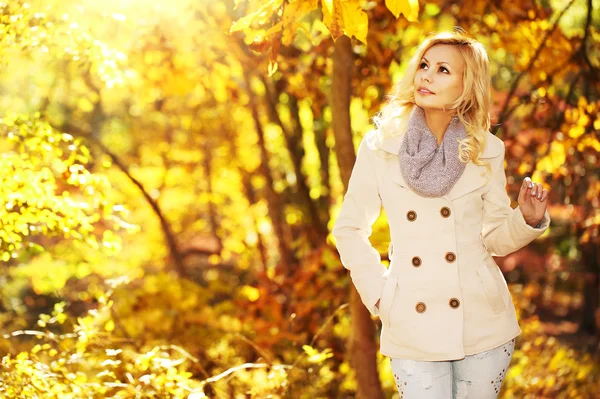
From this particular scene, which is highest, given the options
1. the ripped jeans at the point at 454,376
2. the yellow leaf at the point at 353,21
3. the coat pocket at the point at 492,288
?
the yellow leaf at the point at 353,21

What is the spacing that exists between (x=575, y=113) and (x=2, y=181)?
3.08 meters

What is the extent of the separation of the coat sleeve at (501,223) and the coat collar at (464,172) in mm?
38

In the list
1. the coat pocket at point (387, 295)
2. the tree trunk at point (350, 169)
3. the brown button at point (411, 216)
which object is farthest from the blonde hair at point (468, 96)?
the tree trunk at point (350, 169)

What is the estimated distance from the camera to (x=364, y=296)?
8.41ft

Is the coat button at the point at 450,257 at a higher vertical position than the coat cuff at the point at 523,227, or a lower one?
lower

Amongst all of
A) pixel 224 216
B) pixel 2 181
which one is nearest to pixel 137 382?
pixel 2 181

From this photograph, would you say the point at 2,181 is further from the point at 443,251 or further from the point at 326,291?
the point at 326,291

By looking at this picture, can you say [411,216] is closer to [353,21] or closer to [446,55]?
[446,55]

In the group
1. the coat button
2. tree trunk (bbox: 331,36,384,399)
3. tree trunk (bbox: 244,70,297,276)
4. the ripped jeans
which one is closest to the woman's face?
the coat button

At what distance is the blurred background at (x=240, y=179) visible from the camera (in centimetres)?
348

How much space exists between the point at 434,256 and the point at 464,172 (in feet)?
0.94

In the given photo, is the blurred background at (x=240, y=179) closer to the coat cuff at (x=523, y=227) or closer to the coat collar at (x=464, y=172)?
the coat collar at (x=464, y=172)

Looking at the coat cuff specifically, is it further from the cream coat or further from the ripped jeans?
the ripped jeans

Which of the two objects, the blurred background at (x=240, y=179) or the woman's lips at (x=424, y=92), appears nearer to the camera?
the woman's lips at (x=424, y=92)
